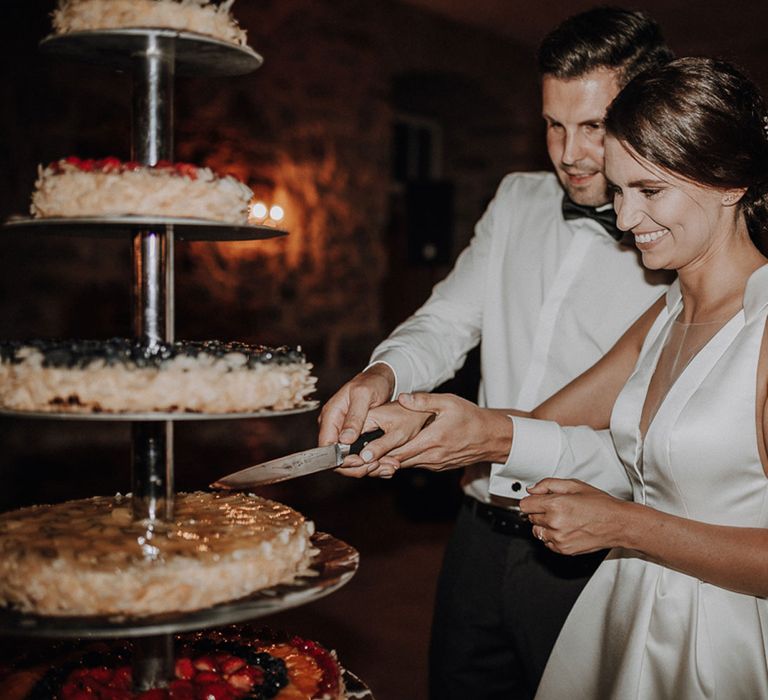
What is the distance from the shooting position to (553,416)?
243cm

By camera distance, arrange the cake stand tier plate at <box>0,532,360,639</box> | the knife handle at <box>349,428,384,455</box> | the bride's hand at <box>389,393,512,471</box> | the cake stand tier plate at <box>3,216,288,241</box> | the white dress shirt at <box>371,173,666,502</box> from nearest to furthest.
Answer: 1. the cake stand tier plate at <box>0,532,360,639</box>
2. the cake stand tier plate at <box>3,216,288,241</box>
3. the knife handle at <box>349,428,384,455</box>
4. the bride's hand at <box>389,393,512,471</box>
5. the white dress shirt at <box>371,173,666,502</box>

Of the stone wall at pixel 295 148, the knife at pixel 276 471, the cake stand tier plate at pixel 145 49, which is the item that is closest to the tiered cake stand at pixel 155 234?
the cake stand tier plate at pixel 145 49

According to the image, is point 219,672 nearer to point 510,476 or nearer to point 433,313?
point 510,476

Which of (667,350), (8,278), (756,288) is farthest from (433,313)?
(8,278)

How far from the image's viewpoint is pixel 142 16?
4.61ft

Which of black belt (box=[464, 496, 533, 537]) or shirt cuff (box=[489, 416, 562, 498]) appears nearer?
shirt cuff (box=[489, 416, 562, 498])

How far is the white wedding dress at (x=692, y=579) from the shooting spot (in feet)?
6.04

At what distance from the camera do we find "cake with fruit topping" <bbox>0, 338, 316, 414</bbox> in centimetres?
136

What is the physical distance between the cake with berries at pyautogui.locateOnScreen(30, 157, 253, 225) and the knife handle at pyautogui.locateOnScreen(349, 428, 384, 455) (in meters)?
0.69

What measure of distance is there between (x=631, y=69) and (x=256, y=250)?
489 centimetres

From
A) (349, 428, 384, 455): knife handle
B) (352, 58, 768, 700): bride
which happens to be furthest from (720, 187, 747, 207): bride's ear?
(349, 428, 384, 455): knife handle

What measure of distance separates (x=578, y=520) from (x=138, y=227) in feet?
3.64

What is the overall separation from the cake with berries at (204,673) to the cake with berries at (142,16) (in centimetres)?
118

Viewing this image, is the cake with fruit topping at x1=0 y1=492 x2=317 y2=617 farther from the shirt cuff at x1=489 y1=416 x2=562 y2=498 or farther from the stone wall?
the stone wall
